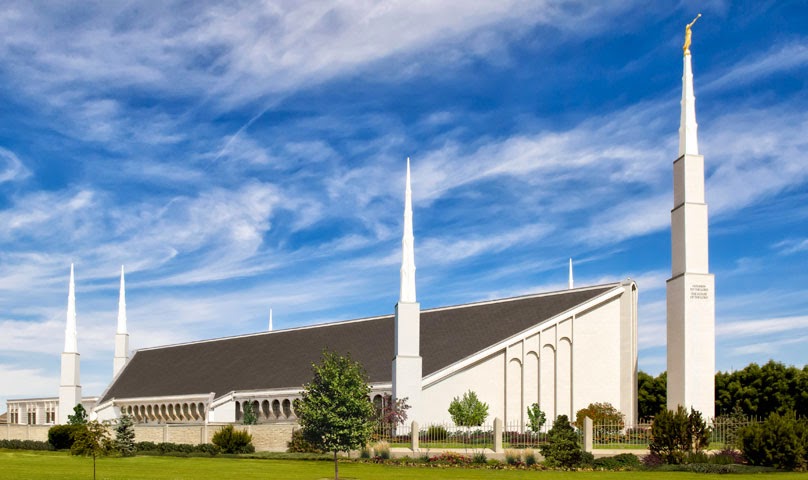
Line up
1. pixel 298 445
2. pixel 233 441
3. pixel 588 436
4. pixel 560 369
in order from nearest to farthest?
pixel 588 436
pixel 298 445
pixel 233 441
pixel 560 369

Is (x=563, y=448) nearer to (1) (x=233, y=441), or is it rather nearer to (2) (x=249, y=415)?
(1) (x=233, y=441)

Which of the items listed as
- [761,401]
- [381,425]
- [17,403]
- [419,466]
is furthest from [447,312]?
[17,403]

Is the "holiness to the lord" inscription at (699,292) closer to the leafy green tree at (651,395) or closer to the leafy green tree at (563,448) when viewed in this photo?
the leafy green tree at (563,448)

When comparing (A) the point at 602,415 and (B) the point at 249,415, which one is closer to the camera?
(A) the point at 602,415

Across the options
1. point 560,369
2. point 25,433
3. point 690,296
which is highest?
point 690,296

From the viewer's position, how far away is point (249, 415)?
191 feet

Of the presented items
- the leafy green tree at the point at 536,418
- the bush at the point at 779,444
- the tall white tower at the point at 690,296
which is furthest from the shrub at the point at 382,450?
the tall white tower at the point at 690,296

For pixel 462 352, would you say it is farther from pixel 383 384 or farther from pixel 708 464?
Answer: pixel 708 464

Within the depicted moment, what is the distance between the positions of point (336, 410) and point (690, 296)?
2264 cm

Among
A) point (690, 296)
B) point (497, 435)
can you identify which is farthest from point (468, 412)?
point (690, 296)

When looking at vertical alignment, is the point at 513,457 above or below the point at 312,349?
below

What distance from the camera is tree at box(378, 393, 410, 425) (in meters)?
49.8

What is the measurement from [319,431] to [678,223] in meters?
24.9

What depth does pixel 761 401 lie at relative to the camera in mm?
61656
